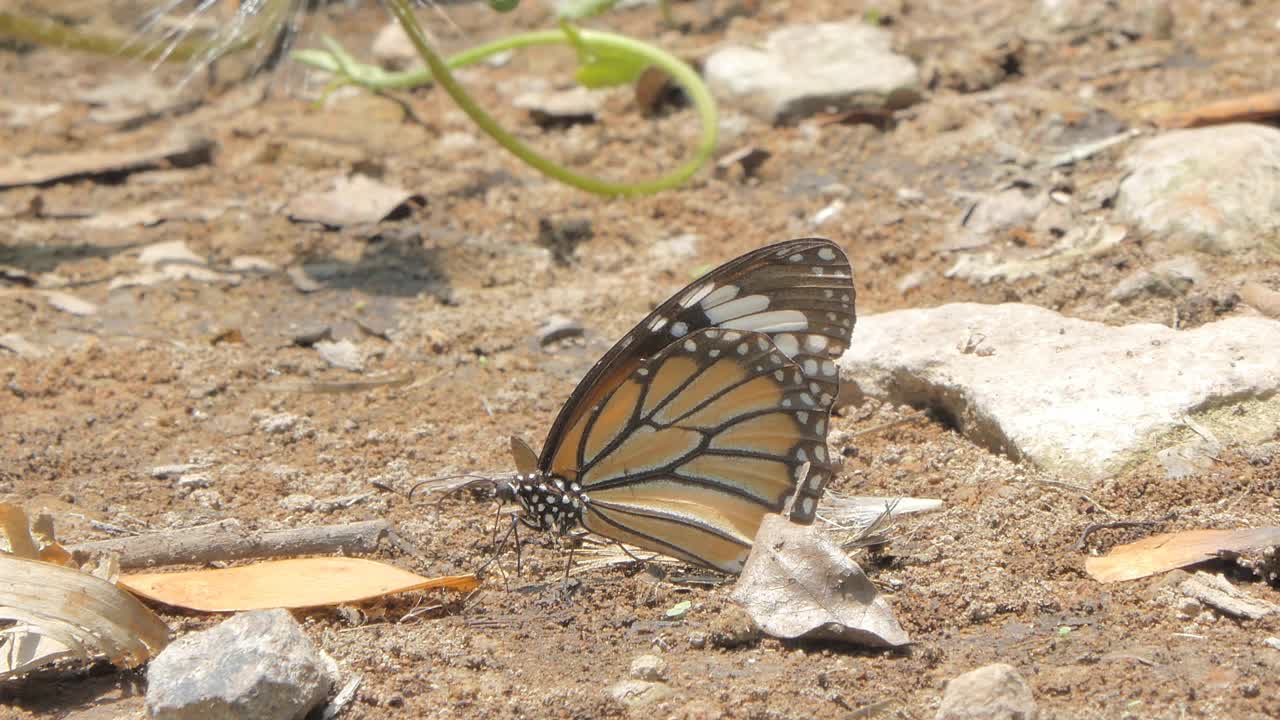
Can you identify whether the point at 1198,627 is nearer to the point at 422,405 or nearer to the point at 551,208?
the point at 422,405

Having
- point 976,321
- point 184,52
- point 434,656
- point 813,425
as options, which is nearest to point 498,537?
point 434,656

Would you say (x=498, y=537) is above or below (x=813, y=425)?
below

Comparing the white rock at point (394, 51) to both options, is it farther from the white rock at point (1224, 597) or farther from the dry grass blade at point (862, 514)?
the white rock at point (1224, 597)

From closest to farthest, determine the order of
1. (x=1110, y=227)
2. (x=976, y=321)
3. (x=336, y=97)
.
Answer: (x=976, y=321) < (x=1110, y=227) < (x=336, y=97)

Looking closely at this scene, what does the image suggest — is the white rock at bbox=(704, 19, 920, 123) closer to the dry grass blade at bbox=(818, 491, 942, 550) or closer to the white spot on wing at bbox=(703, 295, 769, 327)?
the white spot on wing at bbox=(703, 295, 769, 327)

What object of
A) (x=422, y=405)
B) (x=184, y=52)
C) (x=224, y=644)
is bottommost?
(x=422, y=405)

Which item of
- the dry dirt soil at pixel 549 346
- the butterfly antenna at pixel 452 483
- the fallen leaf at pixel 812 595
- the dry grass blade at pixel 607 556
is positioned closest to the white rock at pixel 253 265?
the dry dirt soil at pixel 549 346
